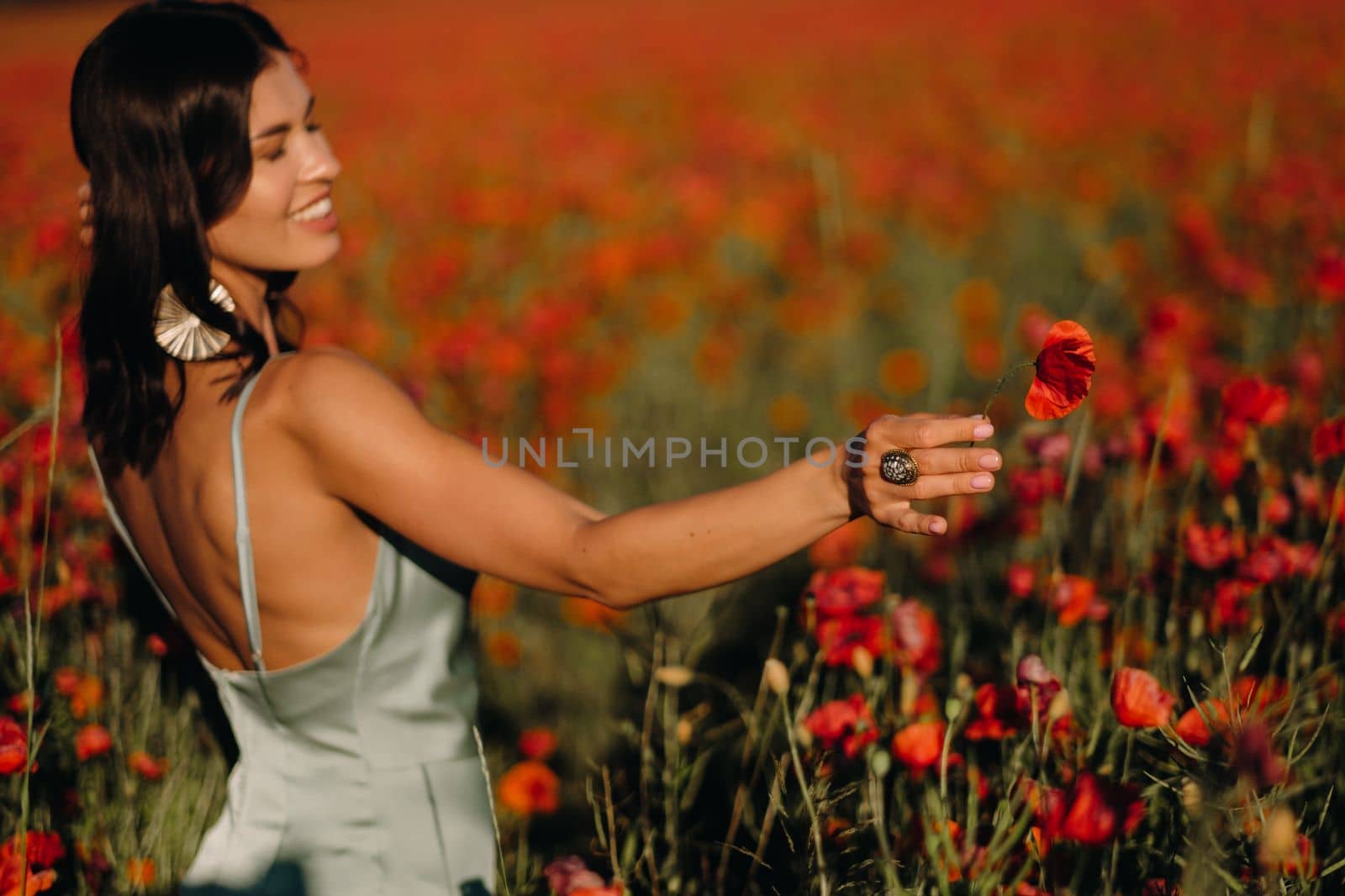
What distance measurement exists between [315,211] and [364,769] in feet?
2.19

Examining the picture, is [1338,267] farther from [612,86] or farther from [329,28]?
[329,28]

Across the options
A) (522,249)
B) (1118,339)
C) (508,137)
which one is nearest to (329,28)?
(508,137)

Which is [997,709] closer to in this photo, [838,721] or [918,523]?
[838,721]

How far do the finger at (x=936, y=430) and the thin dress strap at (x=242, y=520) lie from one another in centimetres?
66

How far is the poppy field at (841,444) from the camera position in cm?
105

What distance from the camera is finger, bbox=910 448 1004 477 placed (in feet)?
2.52

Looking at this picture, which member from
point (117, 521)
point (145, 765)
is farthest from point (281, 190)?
point (145, 765)

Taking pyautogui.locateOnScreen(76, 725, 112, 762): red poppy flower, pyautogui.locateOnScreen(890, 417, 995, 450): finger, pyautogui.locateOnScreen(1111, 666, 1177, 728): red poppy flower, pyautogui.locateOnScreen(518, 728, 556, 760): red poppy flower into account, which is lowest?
pyautogui.locateOnScreen(518, 728, 556, 760): red poppy flower

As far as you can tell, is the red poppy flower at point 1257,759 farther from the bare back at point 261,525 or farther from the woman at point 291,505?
the bare back at point 261,525

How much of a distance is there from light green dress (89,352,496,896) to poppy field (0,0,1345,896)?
137 mm

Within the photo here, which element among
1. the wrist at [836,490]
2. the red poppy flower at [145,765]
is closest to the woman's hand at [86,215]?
the red poppy flower at [145,765]

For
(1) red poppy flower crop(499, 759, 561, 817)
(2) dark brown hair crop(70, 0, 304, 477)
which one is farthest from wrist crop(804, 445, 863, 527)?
(1) red poppy flower crop(499, 759, 561, 817)

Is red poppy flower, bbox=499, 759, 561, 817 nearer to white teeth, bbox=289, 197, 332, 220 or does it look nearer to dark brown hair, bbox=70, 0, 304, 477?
dark brown hair, bbox=70, 0, 304, 477

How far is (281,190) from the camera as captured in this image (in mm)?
1193
